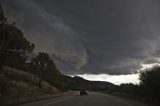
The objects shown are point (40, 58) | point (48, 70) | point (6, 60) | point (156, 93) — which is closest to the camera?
point (156, 93)

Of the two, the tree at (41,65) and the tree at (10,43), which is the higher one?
the tree at (41,65)

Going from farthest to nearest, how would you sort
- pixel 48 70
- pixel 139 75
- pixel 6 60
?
pixel 48 70
pixel 139 75
pixel 6 60

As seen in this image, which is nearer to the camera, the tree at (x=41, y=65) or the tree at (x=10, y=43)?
the tree at (x=10, y=43)

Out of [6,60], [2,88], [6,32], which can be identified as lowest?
[2,88]

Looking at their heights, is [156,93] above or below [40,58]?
below

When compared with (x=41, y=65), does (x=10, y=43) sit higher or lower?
lower

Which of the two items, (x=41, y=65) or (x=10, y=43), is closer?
(x=10, y=43)

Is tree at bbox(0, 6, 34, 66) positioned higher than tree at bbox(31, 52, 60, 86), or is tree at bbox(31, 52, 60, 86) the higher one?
tree at bbox(31, 52, 60, 86)

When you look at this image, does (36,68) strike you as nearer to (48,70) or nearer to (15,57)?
(48,70)

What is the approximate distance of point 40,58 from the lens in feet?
263

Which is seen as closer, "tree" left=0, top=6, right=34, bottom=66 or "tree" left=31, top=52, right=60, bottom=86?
"tree" left=0, top=6, right=34, bottom=66

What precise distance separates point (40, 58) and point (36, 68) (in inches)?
114

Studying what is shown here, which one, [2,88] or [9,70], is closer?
[2,88]

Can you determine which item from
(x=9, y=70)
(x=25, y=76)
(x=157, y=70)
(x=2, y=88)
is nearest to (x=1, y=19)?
(x=2, y=88)
